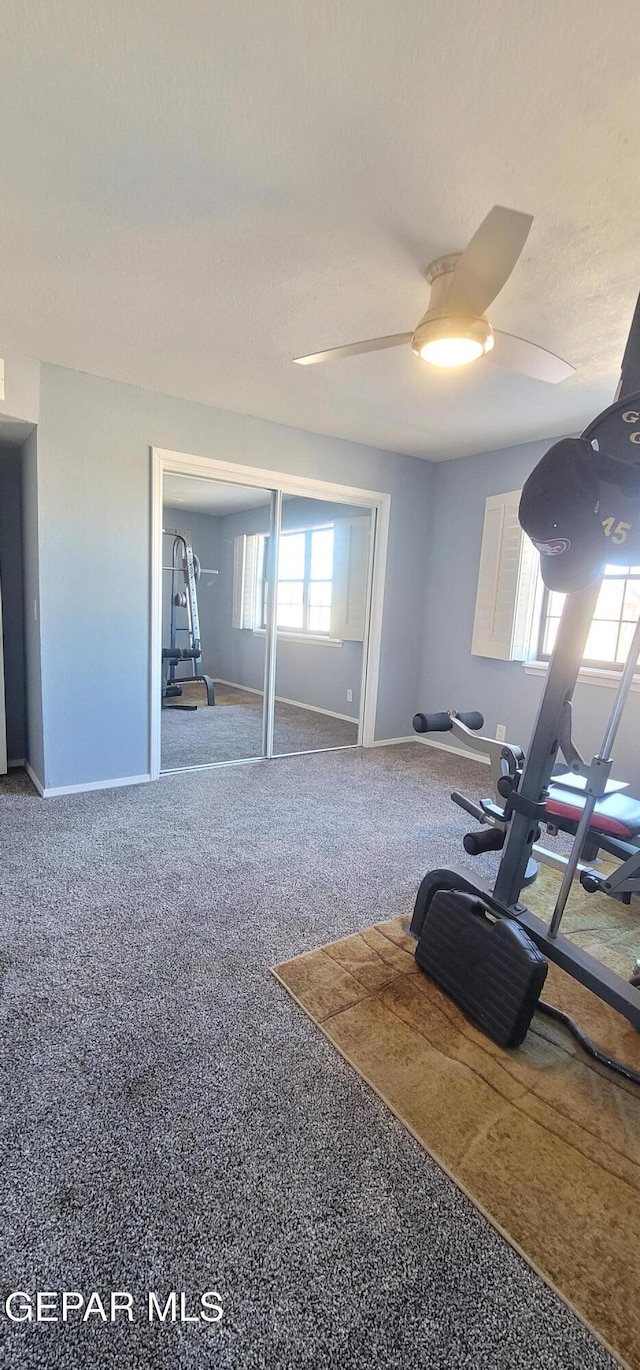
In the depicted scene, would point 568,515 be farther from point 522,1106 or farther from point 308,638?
point 308,638

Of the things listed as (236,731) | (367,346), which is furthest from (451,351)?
(236,731)

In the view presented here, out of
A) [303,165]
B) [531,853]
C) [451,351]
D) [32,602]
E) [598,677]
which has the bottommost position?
[531,853]

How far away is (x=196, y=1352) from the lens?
0.90 meters

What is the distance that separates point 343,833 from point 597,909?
1.23 metres

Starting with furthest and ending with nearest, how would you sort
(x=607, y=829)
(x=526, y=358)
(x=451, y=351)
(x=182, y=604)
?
(x=182, y=604), (x=607, y=829), (x=526, y=358), (x=451, y=351)

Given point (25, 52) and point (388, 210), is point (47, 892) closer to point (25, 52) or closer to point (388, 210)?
point (25, 52)

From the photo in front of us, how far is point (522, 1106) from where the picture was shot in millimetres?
1399

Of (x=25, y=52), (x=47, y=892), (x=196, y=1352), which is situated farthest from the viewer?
(x=47, y=892)

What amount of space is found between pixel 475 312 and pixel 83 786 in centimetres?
309

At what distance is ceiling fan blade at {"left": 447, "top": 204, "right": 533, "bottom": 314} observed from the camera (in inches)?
53.5

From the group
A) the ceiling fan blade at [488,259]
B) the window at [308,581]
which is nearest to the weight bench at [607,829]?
the ceiling fan blade at [488,259]

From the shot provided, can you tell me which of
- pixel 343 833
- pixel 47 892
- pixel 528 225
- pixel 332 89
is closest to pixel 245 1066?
pixel 47 892

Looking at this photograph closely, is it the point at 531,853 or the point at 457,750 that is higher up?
the point at 531,853

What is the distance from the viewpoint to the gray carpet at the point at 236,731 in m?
4.29
